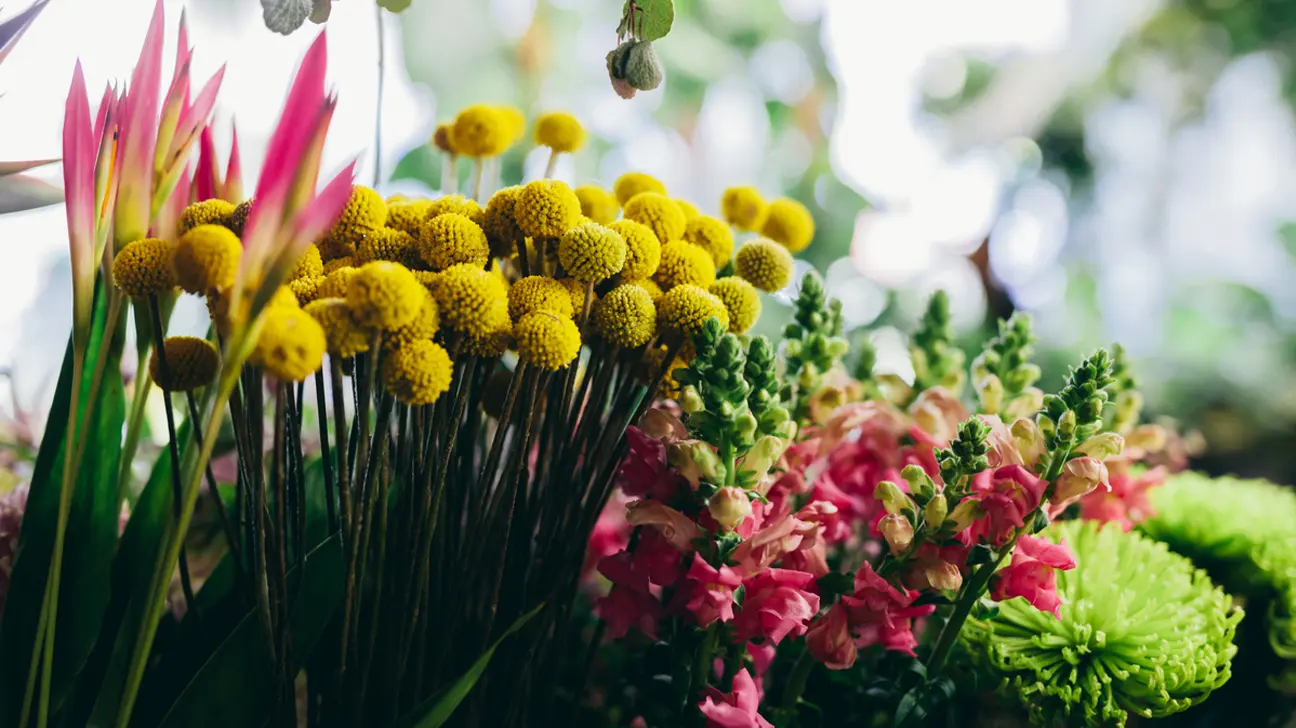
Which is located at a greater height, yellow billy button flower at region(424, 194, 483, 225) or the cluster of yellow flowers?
→ yellow billy button flower at region(424, 194, 483, 225)

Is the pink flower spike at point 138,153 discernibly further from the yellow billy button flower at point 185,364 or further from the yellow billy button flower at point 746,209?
the yellow billy button flower at point 746,209

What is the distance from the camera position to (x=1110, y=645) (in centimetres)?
47

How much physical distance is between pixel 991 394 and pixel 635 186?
0.26 metres

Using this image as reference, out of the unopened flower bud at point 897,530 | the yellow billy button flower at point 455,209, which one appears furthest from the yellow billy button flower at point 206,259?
the unopened flower bud at point 897,530

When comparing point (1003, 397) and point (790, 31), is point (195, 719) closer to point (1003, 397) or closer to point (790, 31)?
point (1003, 397)

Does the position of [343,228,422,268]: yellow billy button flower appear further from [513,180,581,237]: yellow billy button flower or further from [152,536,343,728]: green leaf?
[152,536,343,728]: green leaf

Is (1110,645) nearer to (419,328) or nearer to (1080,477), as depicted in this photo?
(1080,477)

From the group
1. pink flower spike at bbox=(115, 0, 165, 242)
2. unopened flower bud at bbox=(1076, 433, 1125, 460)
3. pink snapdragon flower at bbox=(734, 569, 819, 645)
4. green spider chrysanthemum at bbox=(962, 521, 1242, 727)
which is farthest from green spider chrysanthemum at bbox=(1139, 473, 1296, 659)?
pink flower spike at bbox=(115, 0, 165, 242)

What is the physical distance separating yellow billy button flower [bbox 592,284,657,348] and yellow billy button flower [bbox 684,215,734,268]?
9 cm

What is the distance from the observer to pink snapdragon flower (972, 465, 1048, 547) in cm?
43

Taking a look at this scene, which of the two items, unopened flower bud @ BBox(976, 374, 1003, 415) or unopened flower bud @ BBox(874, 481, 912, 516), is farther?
unopened flower bud @ BBox(976, 374, 1003, 415)

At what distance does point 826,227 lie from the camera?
134 centimetres

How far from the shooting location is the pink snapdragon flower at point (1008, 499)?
43 centimetres

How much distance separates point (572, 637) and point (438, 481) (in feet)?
0.66
